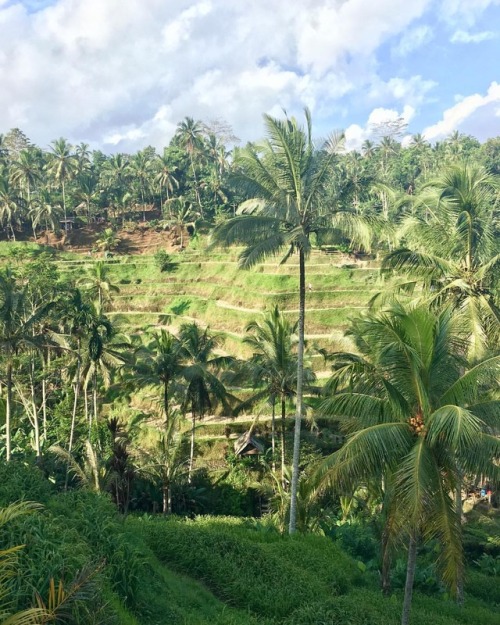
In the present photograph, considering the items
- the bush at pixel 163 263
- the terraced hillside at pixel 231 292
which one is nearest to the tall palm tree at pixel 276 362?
the terraced hillside at pixel 231 292

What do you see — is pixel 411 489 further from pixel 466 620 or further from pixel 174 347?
pixel 174 347

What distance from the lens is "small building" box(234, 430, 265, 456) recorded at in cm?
2762

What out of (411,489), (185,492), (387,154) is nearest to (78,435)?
(185,492)

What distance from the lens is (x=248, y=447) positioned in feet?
91.1

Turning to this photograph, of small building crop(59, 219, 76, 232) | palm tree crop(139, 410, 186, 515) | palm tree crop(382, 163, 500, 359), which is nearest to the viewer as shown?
palm tree crop(382, 163, 500, 359)

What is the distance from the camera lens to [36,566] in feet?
23.0

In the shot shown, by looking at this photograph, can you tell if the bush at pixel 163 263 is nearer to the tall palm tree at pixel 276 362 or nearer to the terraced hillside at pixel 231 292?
the terraced hillside at pixel 231 292

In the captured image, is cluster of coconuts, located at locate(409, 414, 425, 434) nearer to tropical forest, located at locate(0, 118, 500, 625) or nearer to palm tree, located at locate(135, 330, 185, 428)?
tropical forest, located at locate(0, 118, 500, 625)

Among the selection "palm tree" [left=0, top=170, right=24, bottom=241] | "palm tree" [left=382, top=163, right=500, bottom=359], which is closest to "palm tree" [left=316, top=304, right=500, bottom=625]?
"palm tree" [left=382, top=163, right=500, bottom=359]

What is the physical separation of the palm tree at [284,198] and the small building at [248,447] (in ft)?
50.1

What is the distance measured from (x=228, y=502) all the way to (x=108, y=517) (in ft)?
53.6

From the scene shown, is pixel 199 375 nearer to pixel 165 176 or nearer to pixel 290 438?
pixel 290 438

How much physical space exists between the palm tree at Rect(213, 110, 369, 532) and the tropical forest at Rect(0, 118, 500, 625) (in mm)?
69

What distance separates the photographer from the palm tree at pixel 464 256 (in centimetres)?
1562
